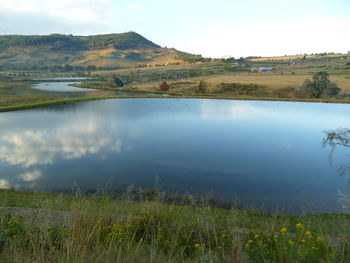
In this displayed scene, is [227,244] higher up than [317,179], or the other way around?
[227,244]

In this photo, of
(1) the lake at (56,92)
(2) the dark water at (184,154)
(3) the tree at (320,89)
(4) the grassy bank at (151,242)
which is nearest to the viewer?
(4) the grassy bank at (151,242)

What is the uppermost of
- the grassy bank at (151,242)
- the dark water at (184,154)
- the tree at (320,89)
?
the tree at (320,89)

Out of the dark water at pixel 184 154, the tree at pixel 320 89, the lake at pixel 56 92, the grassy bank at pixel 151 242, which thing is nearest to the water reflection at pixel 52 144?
the dark water at pixel 184 154

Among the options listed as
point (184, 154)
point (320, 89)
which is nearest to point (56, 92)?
point (184, 154)

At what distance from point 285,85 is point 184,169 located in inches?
2695

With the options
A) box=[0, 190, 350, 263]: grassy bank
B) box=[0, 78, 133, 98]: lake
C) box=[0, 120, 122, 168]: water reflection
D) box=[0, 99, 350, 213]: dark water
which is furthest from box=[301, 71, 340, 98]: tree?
box=[0, 190, 350, 263]: grassy bank

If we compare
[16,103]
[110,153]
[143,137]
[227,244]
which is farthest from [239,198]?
[16,103]

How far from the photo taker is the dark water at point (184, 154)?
54.6 ft

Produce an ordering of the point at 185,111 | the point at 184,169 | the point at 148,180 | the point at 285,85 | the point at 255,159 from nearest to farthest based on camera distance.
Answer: the point at 148,180 → the point at 184,169 → the point at 255,159 → the point at 185,111 → the point at 285,85

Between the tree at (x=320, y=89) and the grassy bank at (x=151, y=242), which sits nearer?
the grassy bank at (x=151, y=242)

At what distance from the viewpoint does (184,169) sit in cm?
1945

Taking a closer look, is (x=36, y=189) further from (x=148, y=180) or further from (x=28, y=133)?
(x=28, y=133)

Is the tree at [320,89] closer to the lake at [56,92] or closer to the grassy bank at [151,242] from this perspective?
the lake at [56,92]

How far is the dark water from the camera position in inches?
656
